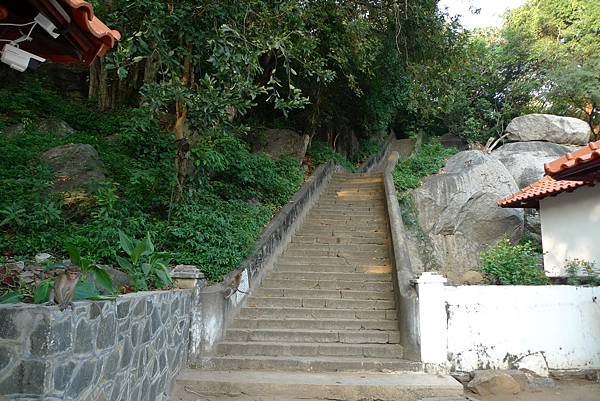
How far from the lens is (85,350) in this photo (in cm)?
291

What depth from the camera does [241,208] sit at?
895 centimetres

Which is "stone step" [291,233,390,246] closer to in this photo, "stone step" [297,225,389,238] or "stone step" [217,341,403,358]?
"stone step" [297,225,389,238]

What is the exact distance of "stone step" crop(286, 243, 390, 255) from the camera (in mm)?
9570

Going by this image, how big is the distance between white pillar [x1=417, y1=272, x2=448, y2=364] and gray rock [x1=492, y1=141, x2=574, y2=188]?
10.2m

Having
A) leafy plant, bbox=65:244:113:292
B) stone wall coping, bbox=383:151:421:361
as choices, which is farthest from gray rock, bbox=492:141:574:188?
leafy plant, bbox=65:244:113:292

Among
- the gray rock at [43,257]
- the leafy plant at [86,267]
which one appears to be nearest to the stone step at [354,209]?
the gray rock at [43,257]

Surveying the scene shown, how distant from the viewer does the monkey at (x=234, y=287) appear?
21.8ft

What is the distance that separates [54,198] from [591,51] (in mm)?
20189

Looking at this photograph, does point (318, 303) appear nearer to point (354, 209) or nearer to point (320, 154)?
point (354, 209)

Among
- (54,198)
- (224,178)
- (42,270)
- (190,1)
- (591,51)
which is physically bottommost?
(42,270)

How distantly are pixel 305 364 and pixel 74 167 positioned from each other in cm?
600

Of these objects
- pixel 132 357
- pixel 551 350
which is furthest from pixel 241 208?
pixel 551 350

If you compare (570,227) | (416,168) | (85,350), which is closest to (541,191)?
(570,227)

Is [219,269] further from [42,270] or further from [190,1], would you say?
[190,1]
